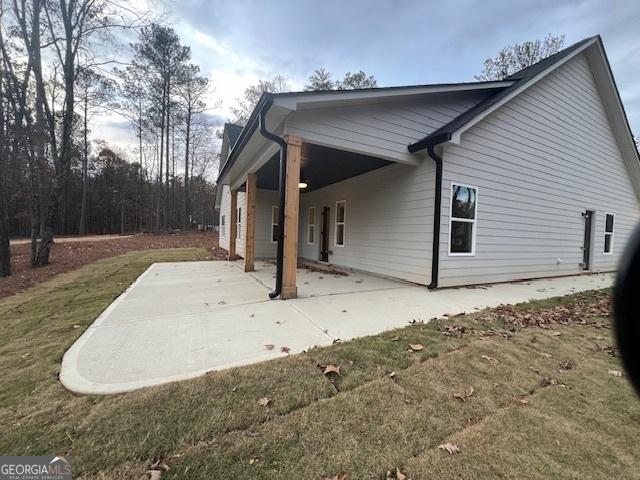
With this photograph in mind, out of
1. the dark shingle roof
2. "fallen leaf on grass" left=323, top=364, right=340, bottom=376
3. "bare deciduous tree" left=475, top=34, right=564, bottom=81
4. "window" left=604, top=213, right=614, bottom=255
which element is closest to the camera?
"fallen leaf on grass" left=323, top=364, right=340, bottom=376

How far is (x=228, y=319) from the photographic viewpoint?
407cm

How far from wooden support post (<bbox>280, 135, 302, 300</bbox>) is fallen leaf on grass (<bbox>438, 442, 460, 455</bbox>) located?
3.62m

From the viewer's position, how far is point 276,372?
8.51ft

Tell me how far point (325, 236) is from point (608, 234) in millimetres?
10220

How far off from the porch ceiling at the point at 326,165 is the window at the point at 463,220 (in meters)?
2.04

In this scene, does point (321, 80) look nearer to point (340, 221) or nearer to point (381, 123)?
point (340, 221)

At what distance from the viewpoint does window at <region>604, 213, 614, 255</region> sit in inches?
392

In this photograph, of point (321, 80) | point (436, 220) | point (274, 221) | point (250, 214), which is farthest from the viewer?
point (321, 80)

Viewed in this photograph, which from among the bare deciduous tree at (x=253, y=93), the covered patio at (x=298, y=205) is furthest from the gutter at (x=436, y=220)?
the bare deciduous tree at (x=253, y=93)

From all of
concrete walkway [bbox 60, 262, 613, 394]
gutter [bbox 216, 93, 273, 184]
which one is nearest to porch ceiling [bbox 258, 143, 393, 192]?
gutter [bbox 216, 93, 273, 184]

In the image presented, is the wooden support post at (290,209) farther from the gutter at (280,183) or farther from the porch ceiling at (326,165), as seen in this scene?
the porch ceiling at (326,165)

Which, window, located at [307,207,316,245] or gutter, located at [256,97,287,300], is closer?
gutter, located at [256,97,287,300]

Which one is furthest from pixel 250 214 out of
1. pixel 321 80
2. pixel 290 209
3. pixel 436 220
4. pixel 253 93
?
pixel 253 93

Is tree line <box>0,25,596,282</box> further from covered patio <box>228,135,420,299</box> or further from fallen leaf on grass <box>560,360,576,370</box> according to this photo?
fallen leaf on grass <box>560,360,576,370</box>
